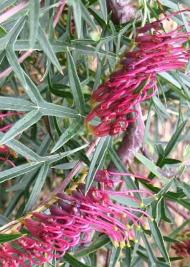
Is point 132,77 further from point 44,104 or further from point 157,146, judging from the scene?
point 157,146

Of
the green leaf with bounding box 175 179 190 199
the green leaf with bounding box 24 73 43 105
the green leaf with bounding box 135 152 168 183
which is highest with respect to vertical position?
the green leaf with bounding box 24 73 43 105

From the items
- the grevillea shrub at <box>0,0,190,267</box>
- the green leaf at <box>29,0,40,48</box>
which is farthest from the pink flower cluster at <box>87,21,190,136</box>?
the green leaf at <box>29,0,40,48</box>

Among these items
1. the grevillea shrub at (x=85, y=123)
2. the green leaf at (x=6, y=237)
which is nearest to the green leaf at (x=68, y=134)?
the grevillea shrub at (x=85, y=123)

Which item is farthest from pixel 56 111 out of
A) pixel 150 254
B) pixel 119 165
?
pixel 150 254

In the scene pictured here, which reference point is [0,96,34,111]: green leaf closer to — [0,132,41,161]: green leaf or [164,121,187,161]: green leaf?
[0,132,41,161]: green leaf

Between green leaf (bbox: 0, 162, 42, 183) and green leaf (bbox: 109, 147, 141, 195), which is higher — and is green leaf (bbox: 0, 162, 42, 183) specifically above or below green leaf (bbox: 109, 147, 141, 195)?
above

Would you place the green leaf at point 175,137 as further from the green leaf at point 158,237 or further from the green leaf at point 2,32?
the green leaf at point 2,32

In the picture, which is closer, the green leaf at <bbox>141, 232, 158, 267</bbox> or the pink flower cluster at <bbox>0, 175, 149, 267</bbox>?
the pink flower cluster at <bbox>0, 175, 149, 267</bbox>
